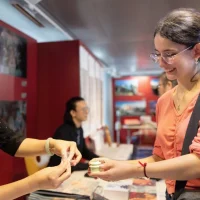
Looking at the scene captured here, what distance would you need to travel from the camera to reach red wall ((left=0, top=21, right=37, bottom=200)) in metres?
1.77

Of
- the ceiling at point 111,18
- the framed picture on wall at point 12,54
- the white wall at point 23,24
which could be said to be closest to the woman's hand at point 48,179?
the framed picture on wall at point 12,54

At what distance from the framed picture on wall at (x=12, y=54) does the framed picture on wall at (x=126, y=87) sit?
410 cm

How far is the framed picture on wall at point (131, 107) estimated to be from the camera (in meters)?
5.90

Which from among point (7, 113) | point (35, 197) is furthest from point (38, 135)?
point (35, 197)

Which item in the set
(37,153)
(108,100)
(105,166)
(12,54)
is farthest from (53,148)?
(108,100)

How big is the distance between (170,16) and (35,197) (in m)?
1.13

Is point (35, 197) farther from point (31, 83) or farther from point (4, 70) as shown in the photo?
point (31, 83)

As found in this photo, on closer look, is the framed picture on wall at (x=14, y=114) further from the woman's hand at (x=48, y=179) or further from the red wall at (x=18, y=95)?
the woman's hand at (x=48, y=179)

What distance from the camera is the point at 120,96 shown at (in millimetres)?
6020

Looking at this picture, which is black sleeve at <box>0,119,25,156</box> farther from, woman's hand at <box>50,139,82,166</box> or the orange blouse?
the orange blouse

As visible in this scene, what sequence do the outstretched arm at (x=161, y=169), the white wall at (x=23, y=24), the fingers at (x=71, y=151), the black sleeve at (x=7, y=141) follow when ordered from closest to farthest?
the outstretched arm at (x=161, y=169)
the fingers at (x=71, y=151)
the black sleeve at (x=7, y=141)
the white wall at (x=23, y=24)

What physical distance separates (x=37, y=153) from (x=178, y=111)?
630 millimetres

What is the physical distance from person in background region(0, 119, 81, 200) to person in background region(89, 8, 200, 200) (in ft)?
0.46

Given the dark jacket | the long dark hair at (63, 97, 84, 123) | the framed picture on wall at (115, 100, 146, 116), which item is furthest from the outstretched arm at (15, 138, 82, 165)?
the framed picture on wall at (115, 100, 146, 116)
